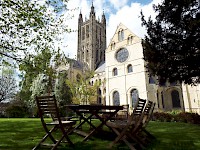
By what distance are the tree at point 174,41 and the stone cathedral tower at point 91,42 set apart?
46.3 meters

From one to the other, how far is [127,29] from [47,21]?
26.5 m

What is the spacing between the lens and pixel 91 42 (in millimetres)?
59438

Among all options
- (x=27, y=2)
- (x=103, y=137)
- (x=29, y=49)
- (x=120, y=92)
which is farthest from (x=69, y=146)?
(x=120, y=92)

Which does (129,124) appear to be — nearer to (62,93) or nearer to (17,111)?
(62,93)

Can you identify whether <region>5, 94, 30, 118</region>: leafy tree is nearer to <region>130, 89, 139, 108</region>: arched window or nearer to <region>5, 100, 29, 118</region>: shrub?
<region>5, 100, 29, 118</region>: shrub

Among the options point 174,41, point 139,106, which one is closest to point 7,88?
point 174,41

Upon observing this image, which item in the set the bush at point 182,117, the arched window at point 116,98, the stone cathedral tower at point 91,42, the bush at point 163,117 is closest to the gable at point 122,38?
the arched window at point 116,98

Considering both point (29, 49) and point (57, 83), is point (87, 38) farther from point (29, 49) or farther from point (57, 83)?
point (29, 49)

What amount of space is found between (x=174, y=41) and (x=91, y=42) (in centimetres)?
5121

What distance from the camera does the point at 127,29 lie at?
34094mm

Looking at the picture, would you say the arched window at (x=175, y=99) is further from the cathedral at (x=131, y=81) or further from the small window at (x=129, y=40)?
the small window at (x=129, y=40)

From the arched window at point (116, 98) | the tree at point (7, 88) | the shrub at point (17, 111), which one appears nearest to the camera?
the shrub at point (17, 111)

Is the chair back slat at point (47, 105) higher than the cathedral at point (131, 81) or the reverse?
the reverse

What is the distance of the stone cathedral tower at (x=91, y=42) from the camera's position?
192 feet
